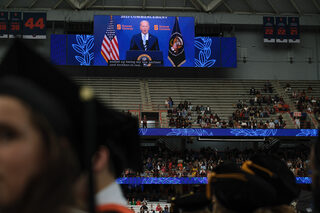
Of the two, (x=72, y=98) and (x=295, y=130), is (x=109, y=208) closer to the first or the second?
(x=72, y=98)

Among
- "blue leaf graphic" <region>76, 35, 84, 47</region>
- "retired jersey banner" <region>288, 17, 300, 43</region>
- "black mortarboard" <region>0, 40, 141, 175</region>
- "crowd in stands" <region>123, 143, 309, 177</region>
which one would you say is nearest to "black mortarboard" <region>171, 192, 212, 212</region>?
"black mortarboard" <region>0, 40, 141, 175</region>

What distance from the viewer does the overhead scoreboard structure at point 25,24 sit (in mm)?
33562

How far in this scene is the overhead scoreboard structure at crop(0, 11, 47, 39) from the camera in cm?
3356

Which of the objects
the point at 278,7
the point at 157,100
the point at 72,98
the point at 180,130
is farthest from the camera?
the point at 278,7

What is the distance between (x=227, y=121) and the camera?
31.3 metres

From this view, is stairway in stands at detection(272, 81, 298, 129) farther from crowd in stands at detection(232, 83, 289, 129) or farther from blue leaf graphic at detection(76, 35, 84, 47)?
blue leaf graphic at detection(76, 35, 84, 47)

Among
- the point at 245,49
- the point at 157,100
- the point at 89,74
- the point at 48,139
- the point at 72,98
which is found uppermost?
the point at 245,49

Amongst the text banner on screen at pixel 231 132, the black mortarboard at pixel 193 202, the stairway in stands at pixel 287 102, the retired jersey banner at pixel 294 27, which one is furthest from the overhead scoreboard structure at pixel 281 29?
the black mortarboard at pixel 193 202

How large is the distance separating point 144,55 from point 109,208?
104 feet

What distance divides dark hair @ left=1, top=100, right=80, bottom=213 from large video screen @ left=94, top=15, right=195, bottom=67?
31901mm

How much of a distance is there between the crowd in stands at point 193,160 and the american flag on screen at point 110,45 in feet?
26.3

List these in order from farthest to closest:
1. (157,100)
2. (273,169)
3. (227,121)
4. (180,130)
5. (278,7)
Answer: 1. (278,7)
2. (157,100)
3. (227,121)
4. (180,130)
5. (273,169)

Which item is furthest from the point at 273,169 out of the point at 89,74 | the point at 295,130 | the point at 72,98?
the point at 89,74

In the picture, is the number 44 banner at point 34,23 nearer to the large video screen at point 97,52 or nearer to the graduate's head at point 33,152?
the large video screen at point 97,52
